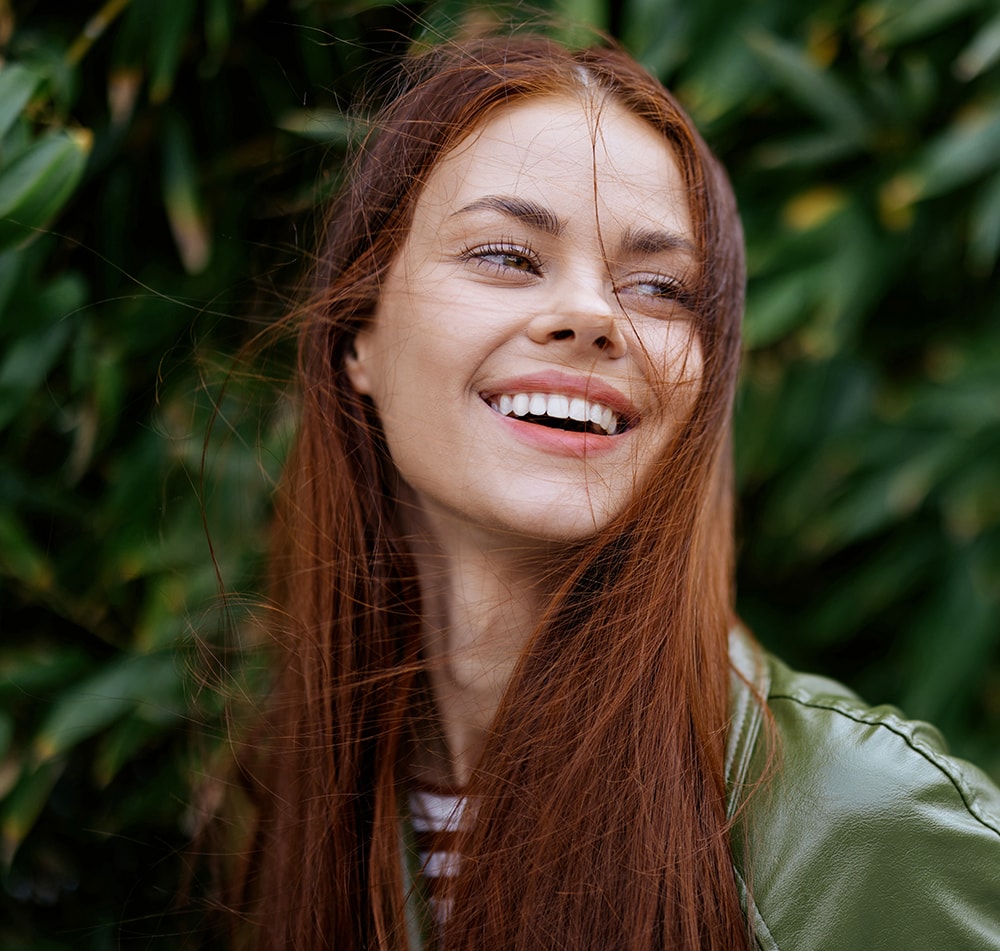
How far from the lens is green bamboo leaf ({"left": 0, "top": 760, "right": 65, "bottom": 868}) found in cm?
112

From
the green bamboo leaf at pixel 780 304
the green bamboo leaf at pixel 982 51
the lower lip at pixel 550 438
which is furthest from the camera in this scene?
the green bamboo leaf at pixel 780 304

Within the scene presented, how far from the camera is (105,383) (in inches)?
45.6

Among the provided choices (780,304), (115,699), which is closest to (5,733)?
(115,699)

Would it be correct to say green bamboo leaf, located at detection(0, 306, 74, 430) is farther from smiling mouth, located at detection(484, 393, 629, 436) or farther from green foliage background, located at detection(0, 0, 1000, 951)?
smiling mouth, located at detection(484, 393, 629, 436)

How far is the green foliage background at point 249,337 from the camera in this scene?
1.14 metres

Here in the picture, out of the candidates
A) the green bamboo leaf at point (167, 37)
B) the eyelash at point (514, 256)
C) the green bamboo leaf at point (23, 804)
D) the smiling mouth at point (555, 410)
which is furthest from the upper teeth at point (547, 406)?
the green bamboo leaf at point (23, 804)

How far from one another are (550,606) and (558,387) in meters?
0.19

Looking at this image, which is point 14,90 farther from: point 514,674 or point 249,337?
point 514,674

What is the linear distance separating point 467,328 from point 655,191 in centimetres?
22

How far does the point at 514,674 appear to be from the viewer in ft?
2.67

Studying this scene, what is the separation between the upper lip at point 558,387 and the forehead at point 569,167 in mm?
136

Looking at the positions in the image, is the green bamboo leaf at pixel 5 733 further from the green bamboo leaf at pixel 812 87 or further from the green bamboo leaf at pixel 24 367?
the green bamboo leaf at pixel 812 87

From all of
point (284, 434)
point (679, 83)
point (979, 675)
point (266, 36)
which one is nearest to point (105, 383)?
point (284, 434)

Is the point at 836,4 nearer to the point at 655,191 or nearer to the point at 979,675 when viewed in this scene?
the point at 655,191
